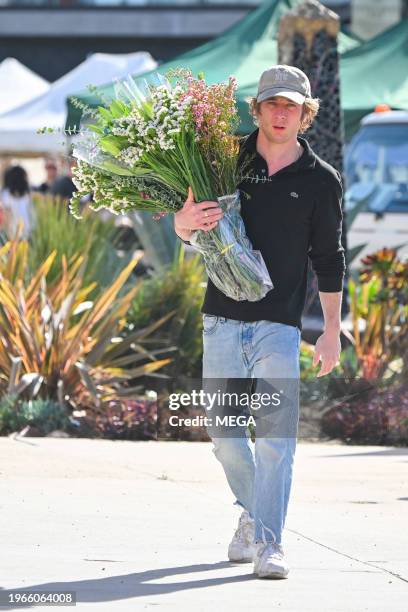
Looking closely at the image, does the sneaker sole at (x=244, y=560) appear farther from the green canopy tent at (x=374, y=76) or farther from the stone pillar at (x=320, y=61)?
the green canopy tent at (x=374, y=76)

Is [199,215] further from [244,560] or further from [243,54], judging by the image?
[243,54]

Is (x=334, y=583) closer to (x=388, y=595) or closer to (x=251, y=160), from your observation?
(x=388, y=595)

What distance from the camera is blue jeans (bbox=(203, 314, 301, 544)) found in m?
5.37

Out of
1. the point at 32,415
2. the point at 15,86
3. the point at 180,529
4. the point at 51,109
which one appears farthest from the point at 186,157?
the point at 15,86

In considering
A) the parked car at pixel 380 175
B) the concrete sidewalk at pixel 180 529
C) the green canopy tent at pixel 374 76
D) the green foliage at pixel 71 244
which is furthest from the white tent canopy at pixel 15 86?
the concrete sidewalk at pixel 180 529

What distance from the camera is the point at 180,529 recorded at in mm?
6234

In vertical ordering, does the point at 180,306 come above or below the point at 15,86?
below

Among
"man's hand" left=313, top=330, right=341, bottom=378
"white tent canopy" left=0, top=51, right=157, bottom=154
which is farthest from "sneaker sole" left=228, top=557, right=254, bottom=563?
"white tent canopy" left=0, top=51, right=157, bottom=154

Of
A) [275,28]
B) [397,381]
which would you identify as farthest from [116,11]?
[397,381]

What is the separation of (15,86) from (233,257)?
18.3 meters

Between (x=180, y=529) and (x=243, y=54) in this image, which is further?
(x=243, y=54)

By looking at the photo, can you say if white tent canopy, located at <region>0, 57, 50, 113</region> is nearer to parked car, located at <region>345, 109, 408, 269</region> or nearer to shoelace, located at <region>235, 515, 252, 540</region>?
parked car, located at <region>345, 109, 408, 269</region>

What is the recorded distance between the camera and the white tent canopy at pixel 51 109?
2039 centimetres

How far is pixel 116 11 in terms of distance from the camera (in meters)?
41.0
